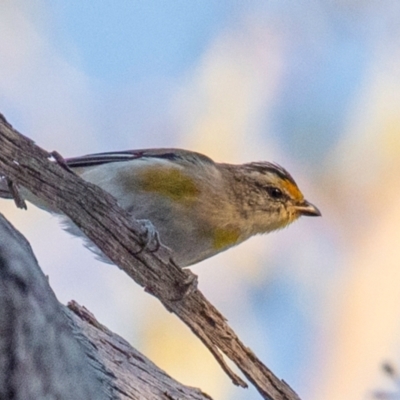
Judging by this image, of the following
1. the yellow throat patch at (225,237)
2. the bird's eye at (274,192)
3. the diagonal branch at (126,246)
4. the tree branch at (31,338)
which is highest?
the bird's eye at (274,192)

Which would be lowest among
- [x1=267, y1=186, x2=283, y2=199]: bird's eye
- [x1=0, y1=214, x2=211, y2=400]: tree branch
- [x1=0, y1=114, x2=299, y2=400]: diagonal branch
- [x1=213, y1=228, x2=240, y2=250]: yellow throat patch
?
[x1=0, y1=214, x2=211, y2=400]: tree branch

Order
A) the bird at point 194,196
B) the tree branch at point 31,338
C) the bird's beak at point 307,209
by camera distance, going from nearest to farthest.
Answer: the tree branch at point 31,338 < the bird at point 194,196 < the bird's beak at point 307,209

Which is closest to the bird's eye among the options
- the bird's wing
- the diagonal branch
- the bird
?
the bird

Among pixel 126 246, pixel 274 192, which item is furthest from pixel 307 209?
pixel 126 246

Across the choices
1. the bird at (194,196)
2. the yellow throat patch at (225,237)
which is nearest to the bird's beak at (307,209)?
the bird at (194,196)

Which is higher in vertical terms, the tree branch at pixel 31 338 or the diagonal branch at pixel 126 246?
the diagonal branch at pixel 126 246

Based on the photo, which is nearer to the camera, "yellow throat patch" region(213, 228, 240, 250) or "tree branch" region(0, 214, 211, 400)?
"tree branch" region(0, 214, 211, 400)

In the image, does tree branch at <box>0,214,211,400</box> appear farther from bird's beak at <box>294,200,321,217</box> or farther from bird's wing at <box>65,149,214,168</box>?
bird's beak at <box>294,200,321,217</box>

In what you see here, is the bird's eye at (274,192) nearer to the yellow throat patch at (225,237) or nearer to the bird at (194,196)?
the bird at (194,196)
